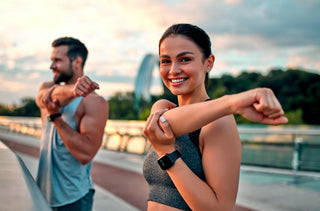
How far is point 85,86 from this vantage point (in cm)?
167

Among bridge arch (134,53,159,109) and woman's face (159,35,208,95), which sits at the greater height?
bridge arch (134,53,159,109)

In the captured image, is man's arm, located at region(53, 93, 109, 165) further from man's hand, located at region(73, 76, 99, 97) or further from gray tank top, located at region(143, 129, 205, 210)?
gray tank top, located at region(143, 129, 205, 210)

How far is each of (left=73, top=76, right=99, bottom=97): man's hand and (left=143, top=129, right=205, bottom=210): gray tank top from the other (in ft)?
1.50

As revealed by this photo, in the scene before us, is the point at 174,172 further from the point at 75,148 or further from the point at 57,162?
the point at 57,162

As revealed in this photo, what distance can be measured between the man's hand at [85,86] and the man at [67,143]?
287 mm

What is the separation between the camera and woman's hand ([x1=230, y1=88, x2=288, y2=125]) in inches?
37.1

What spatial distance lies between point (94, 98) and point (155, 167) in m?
1.07

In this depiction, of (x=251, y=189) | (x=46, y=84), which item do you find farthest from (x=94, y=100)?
(x=251, y=189)

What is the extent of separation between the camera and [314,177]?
7562 millimetres

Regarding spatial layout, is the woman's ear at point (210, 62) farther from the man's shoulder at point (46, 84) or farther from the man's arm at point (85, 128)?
the man's shoulder at point (46, 84)

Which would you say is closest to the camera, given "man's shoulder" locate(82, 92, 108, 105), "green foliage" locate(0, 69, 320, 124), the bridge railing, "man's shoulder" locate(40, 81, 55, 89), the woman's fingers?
the woman's fingers

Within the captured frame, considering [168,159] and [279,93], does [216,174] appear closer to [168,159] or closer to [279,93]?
[168,159]

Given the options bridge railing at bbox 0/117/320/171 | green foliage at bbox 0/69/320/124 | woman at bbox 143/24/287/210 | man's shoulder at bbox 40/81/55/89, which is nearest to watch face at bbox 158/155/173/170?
woman at bbox 143/24/287/210

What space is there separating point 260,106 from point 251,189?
5769 mm
